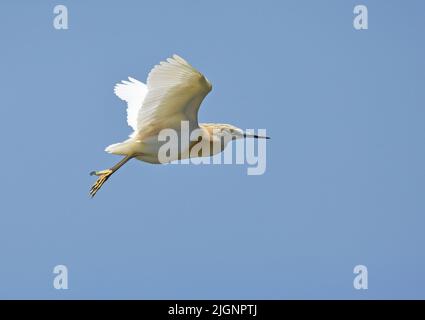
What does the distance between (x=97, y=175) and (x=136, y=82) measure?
6.36 feet

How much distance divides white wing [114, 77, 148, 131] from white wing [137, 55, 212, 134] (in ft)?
3.76

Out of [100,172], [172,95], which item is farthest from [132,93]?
[172,95]

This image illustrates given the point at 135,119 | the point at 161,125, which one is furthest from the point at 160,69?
the point at 135,119

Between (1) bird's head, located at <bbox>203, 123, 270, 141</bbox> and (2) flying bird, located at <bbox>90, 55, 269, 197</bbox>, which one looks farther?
(1) bird's head, located at <bbox>203, 123, 270, 141</bbox>

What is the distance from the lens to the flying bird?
10.3 m

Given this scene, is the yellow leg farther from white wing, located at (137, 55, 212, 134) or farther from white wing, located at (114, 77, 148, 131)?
white wing, located at (114, 77, 148, 131)

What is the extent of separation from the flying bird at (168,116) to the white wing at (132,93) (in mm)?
271

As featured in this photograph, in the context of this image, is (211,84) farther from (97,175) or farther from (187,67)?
(97,175)

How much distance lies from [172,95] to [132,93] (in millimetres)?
2061

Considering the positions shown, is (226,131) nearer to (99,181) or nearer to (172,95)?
(172,95)

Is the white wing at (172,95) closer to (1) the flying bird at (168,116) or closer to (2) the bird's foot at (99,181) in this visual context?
(1) the flying bird at (168,116)

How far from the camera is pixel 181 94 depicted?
34.9 ft

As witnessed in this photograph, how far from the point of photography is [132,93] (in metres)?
12.6

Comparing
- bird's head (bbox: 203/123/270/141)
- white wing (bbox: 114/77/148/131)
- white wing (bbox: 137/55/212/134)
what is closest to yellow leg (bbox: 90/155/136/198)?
white wing (bbox: 137/55/212/134)
